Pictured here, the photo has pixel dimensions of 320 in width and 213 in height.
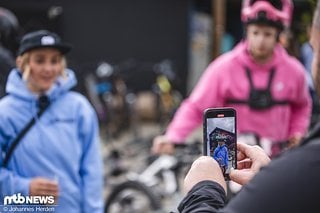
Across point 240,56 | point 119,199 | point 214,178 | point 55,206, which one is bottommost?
point 119,199

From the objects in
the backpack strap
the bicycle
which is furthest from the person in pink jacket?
the bicycle

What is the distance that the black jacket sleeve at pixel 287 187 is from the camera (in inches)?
71.0

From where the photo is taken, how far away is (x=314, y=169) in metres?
1.82

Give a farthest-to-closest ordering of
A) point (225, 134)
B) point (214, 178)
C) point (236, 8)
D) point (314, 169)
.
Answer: point (236, 8) → point (225, 134) → point (214, 178) → point (314, 169)

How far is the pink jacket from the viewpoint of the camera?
470cm

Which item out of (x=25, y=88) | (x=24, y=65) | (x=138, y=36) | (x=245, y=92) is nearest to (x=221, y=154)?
(x=25, y=88)

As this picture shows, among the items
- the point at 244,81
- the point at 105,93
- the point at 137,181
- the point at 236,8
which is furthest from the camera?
the point at 236,8

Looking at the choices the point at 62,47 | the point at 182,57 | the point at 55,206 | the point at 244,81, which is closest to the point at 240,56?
the point at 244,81

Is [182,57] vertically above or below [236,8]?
below

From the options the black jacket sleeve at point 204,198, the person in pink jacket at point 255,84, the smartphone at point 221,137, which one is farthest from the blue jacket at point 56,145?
the black jacket sleeve at point 204,198

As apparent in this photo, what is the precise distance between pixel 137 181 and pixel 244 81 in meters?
2.15

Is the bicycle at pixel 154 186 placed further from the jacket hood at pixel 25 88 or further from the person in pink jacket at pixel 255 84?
the jacket hood at pixel 25 88

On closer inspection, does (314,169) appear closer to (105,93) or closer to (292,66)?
(292,66)

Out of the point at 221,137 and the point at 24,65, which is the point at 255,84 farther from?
the point at 221,137
